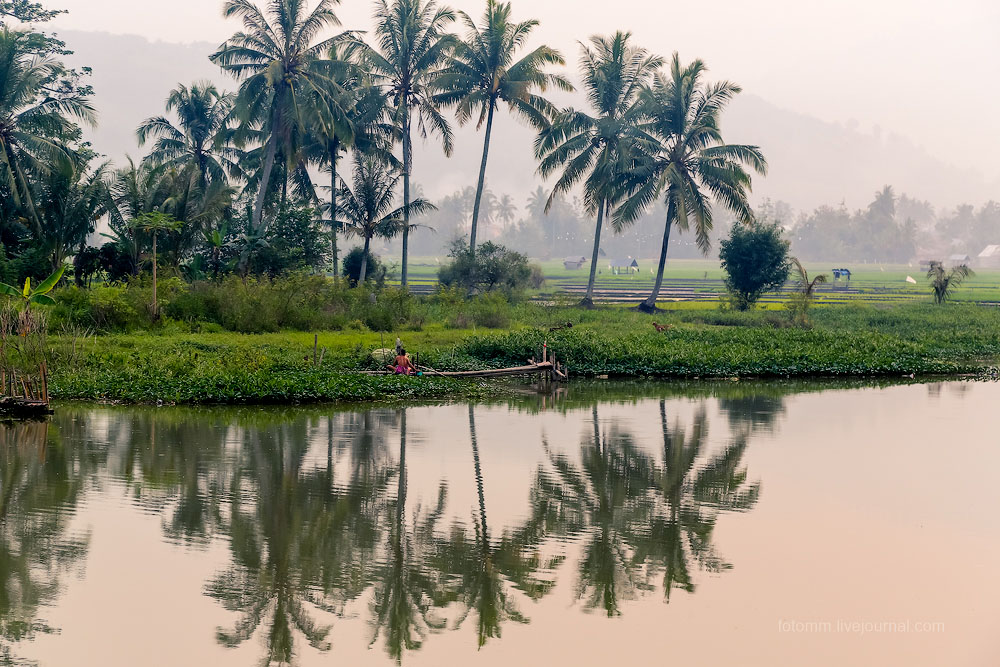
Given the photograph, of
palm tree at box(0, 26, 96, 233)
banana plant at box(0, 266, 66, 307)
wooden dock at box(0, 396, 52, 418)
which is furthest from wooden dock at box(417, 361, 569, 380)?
palm tree at box(0, 26, 96, 233)

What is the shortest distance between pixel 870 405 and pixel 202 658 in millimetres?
14437

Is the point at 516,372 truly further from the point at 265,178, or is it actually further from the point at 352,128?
the point at 352,128

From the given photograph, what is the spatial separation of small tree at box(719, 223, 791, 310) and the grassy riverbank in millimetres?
5424

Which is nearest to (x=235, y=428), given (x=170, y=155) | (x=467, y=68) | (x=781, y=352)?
(x=781, y=352)

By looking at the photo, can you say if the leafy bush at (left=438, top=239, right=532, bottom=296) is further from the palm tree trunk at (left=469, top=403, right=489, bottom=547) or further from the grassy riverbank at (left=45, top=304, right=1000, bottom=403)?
the palm tree trunk at (left=469, top=403, right=489, bottom=547)

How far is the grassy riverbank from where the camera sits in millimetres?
16672

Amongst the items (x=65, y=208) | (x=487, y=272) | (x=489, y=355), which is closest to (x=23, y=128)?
(x=65, y=208)

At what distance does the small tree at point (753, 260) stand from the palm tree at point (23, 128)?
22.4 meters

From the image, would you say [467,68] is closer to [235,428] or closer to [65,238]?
[65,238]

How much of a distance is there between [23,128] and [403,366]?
17.1m

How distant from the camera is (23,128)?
A: 2892 centimetres

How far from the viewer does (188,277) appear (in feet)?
95.8

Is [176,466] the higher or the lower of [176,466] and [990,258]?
the lower

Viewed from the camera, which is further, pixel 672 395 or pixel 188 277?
pixel 188 277
